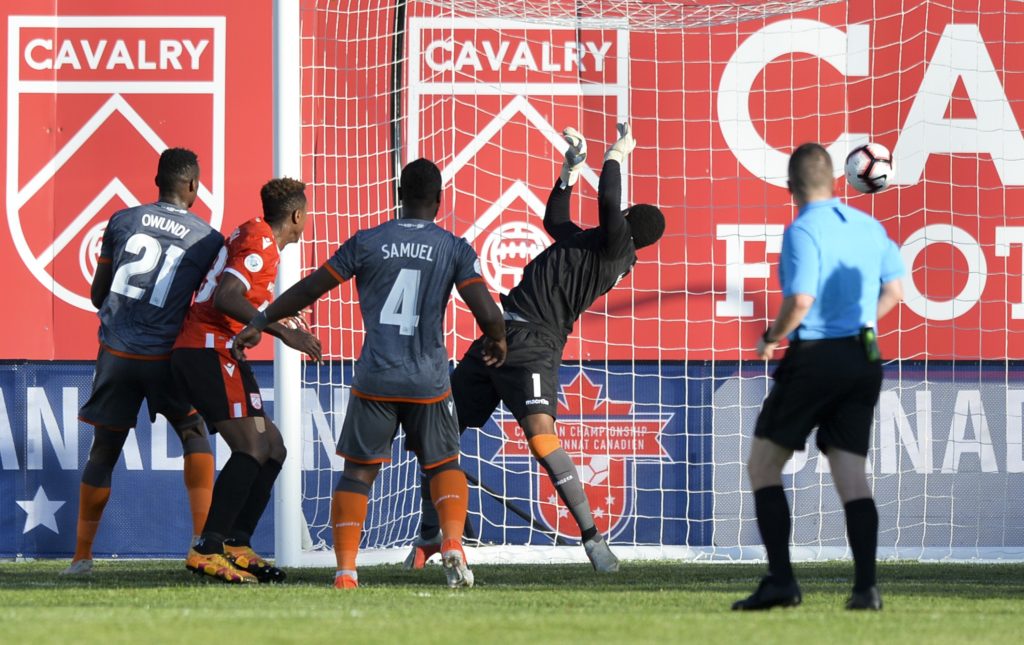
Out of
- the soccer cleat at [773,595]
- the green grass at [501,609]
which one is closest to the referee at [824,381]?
the soccer cleat at [773,595]

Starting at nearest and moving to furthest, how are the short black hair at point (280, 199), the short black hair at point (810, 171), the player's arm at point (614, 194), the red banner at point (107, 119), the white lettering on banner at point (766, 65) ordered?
the short black hair at point (810, 171) → the short black hair at point (280, 199) → the player's arm at point (614, 194) → the red banner at point (107, 119) → the white lettering on banner at point (766, 65)

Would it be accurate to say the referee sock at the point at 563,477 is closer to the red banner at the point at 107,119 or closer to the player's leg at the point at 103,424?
the player's leg at the point at 103,424

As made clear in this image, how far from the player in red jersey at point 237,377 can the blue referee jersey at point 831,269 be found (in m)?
2.44

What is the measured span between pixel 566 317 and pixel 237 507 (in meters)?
2.12

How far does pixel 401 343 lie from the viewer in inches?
257

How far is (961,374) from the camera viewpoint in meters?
9.98

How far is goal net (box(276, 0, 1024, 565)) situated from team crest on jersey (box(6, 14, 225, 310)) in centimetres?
96

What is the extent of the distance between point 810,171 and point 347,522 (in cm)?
258

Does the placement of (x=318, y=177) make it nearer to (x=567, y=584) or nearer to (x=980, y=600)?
(x=567, y=584)

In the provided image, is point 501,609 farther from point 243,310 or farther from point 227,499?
point 243,310

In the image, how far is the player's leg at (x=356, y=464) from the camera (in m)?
6.56

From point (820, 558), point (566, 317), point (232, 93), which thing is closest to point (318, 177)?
point (232, 93)

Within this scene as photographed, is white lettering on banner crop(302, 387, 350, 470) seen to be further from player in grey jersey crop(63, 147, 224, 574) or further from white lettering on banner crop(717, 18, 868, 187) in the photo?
white lettering on banner crop(717, 18, 868, 187)

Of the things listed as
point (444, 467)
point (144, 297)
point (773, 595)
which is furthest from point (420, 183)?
point (773, 595)
